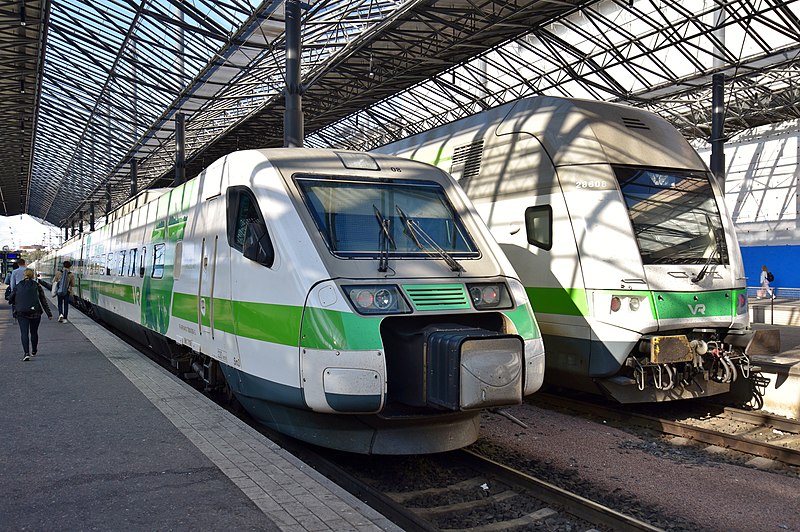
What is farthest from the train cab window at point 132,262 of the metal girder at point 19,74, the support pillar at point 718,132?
the support pillar at point 718,132

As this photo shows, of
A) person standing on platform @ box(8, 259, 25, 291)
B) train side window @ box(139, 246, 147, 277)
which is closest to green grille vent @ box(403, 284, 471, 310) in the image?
train side window @ box(139, 246, 147, 277)

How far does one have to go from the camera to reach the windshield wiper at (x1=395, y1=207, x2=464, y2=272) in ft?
20.1

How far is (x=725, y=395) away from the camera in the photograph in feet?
30.5

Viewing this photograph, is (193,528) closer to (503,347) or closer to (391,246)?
(503,347)

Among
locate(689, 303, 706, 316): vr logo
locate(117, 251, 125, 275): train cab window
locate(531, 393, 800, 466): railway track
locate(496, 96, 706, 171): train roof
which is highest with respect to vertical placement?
locate(496, 96, 706, 171): train roof

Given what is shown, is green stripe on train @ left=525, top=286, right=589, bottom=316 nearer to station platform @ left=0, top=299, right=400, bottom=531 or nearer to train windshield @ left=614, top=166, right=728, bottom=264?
train windshield @ left=614, top=166, right=728, bottom=264

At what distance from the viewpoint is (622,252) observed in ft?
25.4

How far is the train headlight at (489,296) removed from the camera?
19.4ft

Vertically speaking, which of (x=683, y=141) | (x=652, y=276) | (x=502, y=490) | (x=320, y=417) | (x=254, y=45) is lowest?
(x=502, y=490)

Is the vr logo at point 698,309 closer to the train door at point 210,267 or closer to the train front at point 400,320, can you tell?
the train front at point 400,320

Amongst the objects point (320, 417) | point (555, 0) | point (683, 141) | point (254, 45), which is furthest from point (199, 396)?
point (254, 45)

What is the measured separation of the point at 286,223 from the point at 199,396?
9.50 ft

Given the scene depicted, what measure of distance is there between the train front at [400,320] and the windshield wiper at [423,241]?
0.04 feet

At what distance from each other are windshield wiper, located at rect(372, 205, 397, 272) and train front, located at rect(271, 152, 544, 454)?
12 millimetres
